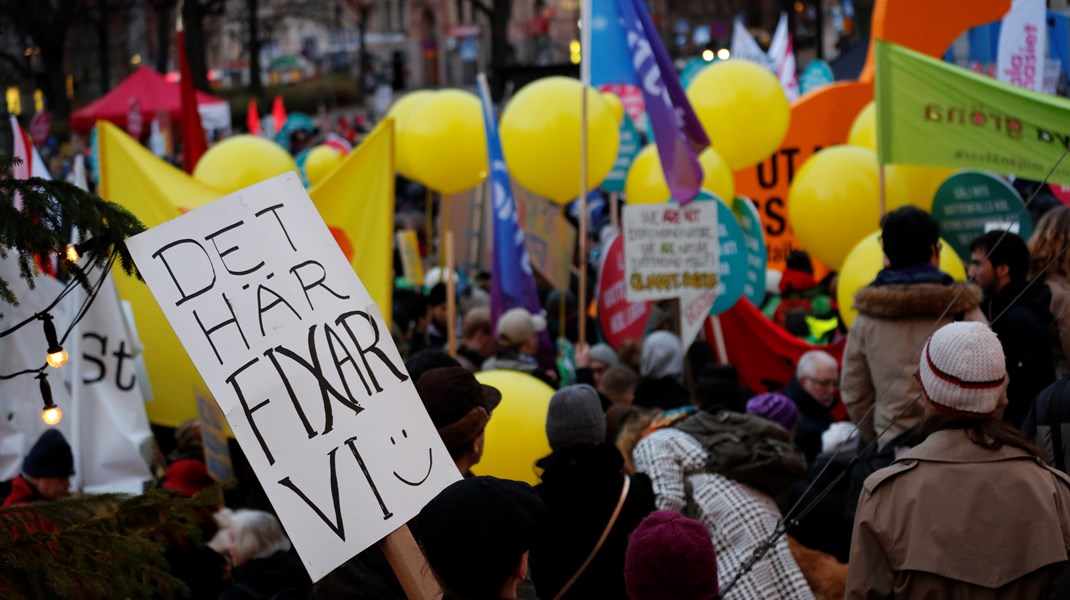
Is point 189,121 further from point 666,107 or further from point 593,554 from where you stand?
point 593,554

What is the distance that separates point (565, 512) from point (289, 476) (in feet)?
4.20

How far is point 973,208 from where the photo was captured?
7379mm

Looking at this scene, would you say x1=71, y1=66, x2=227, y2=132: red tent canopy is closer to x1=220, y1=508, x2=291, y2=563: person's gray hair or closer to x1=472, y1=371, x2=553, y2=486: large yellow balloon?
x1=472, y1=371, x2=553, y2=486: large yellow balloon

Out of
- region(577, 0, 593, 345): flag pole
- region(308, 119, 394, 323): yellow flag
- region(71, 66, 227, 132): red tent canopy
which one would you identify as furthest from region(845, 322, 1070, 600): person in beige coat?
region(71, 66, 227, 132): red tent canopy

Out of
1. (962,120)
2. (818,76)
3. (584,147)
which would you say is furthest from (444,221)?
(818,76)

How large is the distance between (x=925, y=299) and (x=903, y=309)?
0.27ft

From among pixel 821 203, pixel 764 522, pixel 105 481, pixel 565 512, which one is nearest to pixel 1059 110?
pixel 764 522

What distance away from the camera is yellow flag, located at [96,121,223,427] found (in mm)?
7168

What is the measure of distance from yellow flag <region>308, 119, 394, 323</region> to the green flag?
Result: 106 inches

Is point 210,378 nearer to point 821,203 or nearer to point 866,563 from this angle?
point 866,563

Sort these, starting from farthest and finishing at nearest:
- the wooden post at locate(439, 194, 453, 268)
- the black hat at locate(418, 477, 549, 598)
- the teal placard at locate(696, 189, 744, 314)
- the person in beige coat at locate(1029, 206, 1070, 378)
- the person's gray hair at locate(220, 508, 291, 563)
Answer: the wooden post at locate(439, 194, 453, 268), the teal placard at locate(696, 189, 744, 314), the person in beige coat at locate(1029, 206, 1070, 378), the person's gray hair at locate(220, 508, 291, 563), the black hat at locate(418, 477, 549, 598)

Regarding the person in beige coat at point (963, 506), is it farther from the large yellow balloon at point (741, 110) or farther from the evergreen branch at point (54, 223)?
the large yellow balloon at point (741, 110)

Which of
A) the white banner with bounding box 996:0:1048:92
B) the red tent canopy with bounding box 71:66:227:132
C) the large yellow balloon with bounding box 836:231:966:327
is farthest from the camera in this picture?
the red tent canopy with bounding box 71:66:227:132

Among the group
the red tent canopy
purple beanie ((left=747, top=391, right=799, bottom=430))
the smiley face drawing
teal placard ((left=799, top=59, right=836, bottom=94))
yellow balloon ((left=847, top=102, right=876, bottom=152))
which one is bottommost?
the red tent canopy
